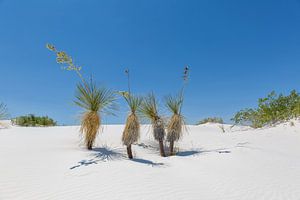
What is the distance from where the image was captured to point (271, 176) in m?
5.38

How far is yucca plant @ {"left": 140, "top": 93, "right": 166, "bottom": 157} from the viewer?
289 inches

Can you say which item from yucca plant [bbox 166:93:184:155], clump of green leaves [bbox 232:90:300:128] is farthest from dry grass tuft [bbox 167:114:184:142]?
clump of green leaves [bbox 232:90:300:128]

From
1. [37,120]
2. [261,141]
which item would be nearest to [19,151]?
[261,141]

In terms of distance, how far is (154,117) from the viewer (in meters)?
7.51

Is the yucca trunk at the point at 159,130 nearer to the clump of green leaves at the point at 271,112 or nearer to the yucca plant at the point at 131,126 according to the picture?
the yucca plant at the point at 131,126

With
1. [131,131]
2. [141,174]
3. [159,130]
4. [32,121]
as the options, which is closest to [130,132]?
[131,131]

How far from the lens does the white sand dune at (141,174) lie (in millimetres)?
3940

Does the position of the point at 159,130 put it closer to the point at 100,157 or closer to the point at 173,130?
the point at 173,130

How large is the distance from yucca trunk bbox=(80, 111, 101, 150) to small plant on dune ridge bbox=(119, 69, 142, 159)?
0.95 meters

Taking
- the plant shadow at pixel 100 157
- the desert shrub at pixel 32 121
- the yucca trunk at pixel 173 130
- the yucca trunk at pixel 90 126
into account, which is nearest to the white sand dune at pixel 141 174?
the plant shadow at pixel 100 157

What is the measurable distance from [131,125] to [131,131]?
194mm

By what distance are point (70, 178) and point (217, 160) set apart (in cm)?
427

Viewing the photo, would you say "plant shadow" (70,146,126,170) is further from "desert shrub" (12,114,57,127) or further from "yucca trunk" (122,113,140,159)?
"desert shrub" (12,114,57,127)

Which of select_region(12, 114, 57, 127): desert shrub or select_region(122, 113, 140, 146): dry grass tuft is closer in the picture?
select_region(122, 113, 140, 146): dry grass tuft
